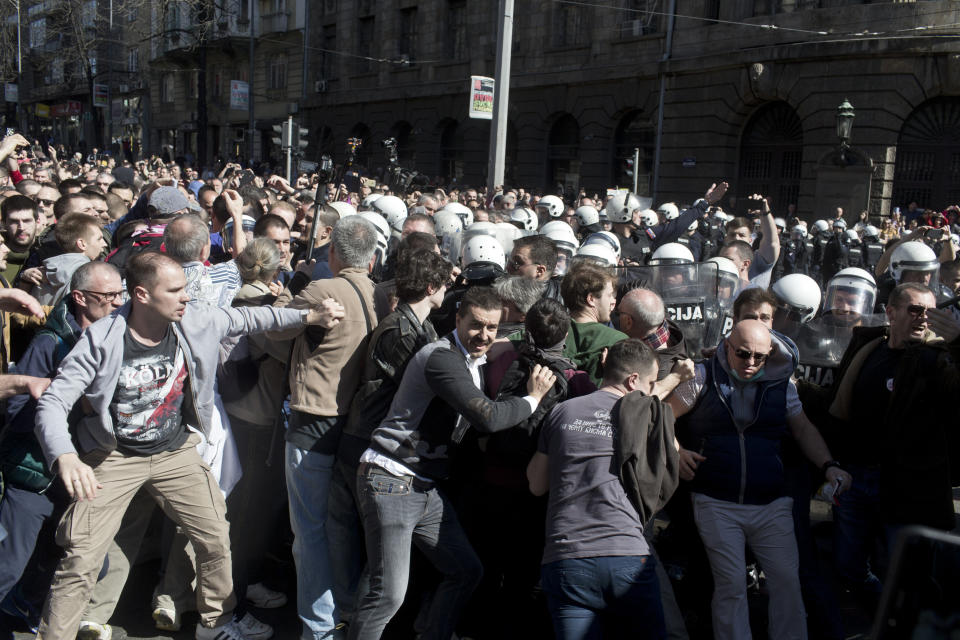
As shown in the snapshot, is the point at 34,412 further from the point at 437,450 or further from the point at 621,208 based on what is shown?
the point at 621,208

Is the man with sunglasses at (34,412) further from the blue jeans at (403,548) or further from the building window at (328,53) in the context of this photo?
the building window at (328,53)

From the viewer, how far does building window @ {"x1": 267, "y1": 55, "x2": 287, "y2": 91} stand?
39594 mm

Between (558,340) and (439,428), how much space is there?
2.10 feet

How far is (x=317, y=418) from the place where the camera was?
12.6 feet

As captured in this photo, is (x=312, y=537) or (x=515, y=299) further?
(x=515, y=299)

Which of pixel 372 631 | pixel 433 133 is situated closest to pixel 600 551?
pixel 372 631

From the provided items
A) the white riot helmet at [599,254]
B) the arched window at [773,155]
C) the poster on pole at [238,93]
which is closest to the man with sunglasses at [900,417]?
the white riot helmet at [599,254]

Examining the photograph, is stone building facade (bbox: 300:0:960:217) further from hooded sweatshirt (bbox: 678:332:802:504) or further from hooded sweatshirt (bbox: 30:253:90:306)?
hooded sweatshirt (bbox: 30:253:90:306)

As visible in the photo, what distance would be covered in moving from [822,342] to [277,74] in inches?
1528

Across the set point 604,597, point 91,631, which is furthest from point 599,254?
point 91,631

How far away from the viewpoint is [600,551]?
127 inches

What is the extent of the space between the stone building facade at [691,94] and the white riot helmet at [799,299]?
14.9 metres

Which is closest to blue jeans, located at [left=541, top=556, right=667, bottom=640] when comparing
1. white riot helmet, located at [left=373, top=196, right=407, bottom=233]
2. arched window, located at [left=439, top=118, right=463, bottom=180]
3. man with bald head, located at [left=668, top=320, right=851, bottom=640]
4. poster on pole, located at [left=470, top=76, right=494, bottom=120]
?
man with bald head, located at [left=668, top=320, right=851, bottom=640]

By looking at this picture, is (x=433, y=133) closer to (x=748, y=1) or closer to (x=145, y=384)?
(x=748, y=1)
